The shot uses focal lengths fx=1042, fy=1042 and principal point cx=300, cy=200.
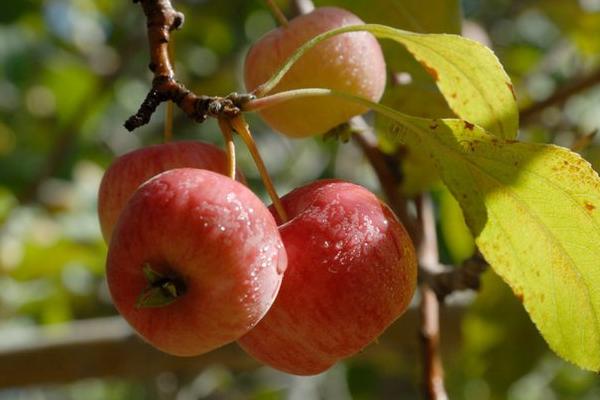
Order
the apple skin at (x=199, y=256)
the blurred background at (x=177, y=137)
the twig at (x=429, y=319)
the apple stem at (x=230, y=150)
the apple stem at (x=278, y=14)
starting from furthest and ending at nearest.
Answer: the blurred background at (x=177, y=137) < the twig at (x=429, y=319) < the apple stem at (x=278, y=14) < the apple stem at (x=230, y=150) < the apple skin at (x=199, y=256)

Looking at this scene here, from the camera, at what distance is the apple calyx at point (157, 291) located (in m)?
1.03

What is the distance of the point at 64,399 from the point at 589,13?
296 cm

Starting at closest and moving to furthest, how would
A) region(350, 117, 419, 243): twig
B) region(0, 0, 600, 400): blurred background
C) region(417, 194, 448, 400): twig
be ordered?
1. region(417, 194, 448, 400): twig
2. region(350, 117, 419, 243): twig
3. region(0, 0, 600, 400): blurred background

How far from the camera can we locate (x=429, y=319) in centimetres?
179

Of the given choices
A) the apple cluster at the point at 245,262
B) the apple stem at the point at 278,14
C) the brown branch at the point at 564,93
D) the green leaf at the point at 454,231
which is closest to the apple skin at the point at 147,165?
the apple cluster at the point at 245,262

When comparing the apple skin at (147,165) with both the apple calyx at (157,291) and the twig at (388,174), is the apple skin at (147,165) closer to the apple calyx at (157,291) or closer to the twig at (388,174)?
A: the apple calyx at (157,291)

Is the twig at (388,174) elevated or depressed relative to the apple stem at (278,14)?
depressed

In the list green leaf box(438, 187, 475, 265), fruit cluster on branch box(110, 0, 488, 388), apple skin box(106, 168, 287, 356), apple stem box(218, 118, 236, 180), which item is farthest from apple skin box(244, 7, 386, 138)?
green leaf box(438, 187, 475, 265)

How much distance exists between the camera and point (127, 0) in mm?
4500

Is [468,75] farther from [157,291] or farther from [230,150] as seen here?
[157,291]

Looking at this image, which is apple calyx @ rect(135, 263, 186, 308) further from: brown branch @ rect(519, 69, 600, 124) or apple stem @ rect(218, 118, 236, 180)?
brown branch @ rect(519, 69, 600, 124)

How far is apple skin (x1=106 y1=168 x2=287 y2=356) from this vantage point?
1.03 m

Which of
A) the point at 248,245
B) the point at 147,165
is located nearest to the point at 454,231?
the point at 147,165

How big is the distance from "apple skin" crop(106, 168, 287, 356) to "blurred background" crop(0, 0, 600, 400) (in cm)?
88
